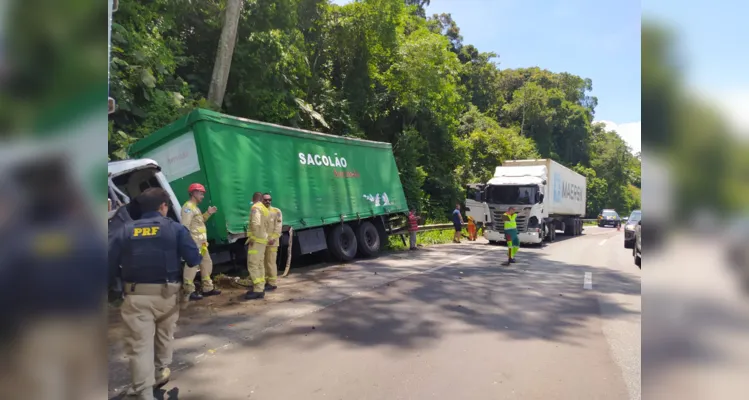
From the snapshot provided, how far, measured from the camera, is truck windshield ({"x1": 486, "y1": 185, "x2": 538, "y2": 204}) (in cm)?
1709

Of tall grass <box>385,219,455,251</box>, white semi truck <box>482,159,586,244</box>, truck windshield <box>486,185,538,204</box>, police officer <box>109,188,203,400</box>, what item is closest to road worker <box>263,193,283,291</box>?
police officer <box>109,188,203,400</box>

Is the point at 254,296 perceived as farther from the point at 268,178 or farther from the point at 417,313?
the point at 268,178

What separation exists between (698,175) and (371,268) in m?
8.90

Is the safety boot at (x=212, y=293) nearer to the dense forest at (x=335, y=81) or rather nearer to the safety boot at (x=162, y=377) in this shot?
the safety boot at (x=162, y=377)

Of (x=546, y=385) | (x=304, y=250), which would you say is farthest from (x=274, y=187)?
(x=546, y=385)

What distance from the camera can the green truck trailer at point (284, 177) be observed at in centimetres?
812

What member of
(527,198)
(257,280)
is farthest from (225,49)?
(527,198)

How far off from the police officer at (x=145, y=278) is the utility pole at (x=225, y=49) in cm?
1048

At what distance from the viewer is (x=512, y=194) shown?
57.0 feet

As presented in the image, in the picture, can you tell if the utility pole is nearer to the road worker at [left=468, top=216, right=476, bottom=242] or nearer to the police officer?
the police officer

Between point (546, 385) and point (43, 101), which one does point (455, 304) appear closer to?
point (546, 385)

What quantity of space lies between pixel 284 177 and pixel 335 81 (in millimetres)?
14171

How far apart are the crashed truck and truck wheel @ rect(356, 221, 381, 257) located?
28 mm

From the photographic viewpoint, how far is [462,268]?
34.8 feet
